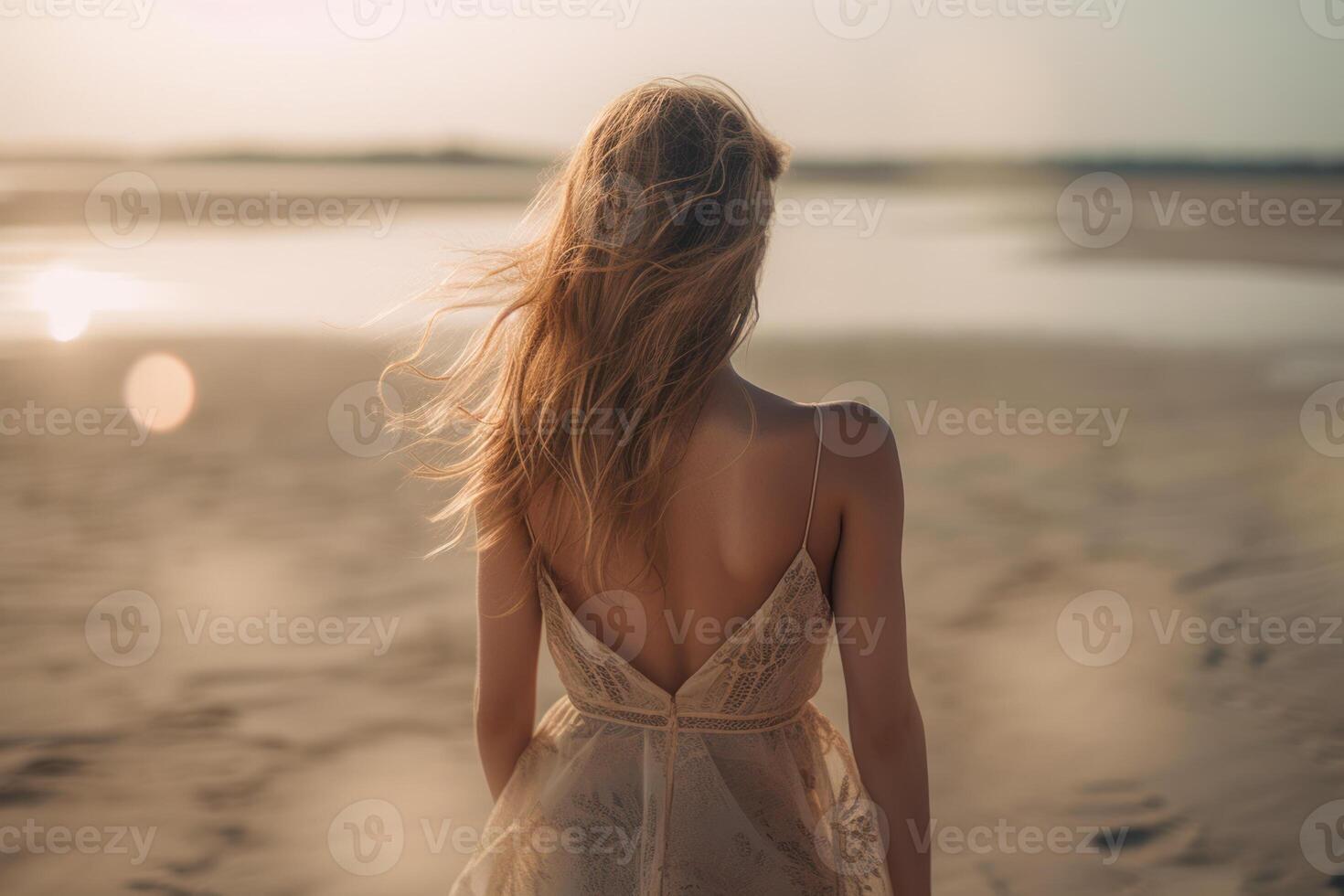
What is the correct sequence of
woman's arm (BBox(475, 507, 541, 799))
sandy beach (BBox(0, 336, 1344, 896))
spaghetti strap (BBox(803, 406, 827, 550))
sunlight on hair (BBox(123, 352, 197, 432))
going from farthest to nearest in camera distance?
1. sunlight on hair (BBox(123, 352, 197, 432))
2. sandy beach (BBox(0, 336, 1344, 896))
3. woman's arm (BBox(475, 507, 541, 799))
4. spaghetti strap (BBox(803, 406, 827, 550))

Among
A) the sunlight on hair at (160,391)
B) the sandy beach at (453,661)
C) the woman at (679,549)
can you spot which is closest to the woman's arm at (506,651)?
the woman at (679,549)

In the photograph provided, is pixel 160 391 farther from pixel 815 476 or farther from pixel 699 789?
pixel 815 476

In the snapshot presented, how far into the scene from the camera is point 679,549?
1.59 meters

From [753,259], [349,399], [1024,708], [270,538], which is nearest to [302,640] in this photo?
[270,538]

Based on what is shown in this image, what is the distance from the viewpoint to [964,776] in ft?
12.0

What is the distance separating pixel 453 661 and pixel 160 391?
5488 mm

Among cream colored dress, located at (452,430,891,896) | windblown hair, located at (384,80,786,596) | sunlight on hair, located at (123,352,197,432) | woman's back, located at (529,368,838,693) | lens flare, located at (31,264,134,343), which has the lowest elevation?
cream colored dress, located at (452,430,891,896)

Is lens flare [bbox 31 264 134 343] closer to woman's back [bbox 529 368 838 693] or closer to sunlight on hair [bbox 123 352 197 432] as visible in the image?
sunlight on hair [bbox 123 352 197 432]

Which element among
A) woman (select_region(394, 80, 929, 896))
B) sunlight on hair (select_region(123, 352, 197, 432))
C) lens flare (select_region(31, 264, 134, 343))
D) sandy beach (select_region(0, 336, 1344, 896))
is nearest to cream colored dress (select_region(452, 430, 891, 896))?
woman (select_region(394, 80, 929, 896))

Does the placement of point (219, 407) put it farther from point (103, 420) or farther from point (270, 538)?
point (270, 538)

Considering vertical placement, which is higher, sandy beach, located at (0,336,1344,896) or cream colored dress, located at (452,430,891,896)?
sandy beach, located at (0,336,1344,896)

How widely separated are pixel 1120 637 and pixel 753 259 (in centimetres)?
351

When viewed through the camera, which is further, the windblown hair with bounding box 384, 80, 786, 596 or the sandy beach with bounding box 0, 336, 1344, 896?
the sandy beach with bounding box 0, 336, 1344, 896

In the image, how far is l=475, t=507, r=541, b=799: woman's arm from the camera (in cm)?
165
